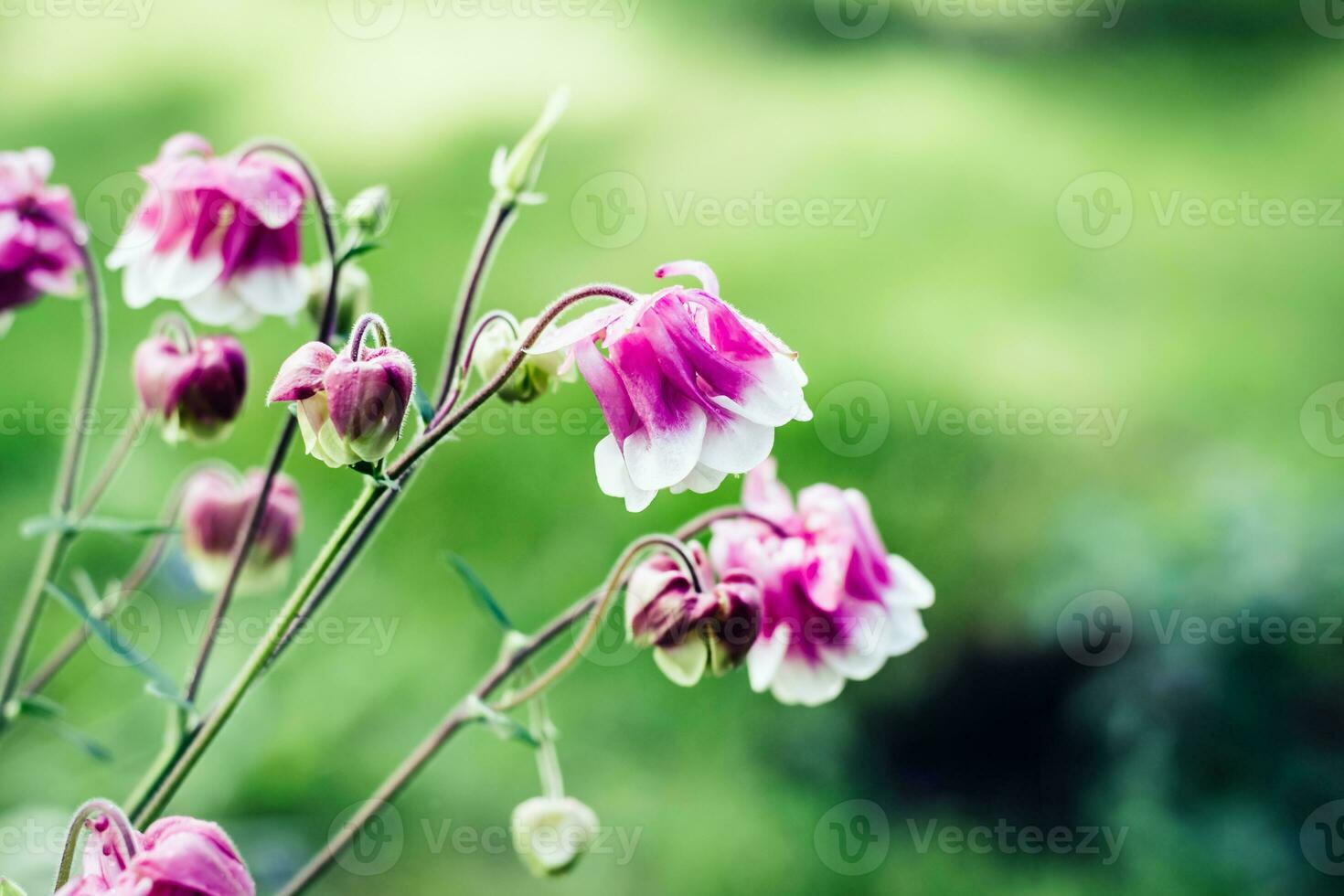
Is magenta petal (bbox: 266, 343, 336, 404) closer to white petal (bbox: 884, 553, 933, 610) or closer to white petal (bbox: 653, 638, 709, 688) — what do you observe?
white petal (bbox: 653, 638, 709, 688)

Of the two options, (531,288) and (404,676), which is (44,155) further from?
(531,288)

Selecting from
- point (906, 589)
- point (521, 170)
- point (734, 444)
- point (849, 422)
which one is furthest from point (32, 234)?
point (849, 422)

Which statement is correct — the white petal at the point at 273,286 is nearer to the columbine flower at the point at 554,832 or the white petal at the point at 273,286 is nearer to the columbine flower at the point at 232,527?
the columbine flower at the point at 232,527

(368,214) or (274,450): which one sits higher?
(368,214)

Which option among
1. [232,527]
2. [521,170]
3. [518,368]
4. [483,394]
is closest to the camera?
[483,394]

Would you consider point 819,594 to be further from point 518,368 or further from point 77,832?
point 77,832

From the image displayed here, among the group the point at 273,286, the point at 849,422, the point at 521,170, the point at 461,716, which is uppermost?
the point at 849,422

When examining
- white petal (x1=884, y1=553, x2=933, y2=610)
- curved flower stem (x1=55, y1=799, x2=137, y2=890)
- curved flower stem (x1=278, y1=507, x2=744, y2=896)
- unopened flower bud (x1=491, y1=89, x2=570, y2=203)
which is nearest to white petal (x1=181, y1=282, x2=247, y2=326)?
unopened flower bud (x1=491, y1=89, x2=570, y2=203)
